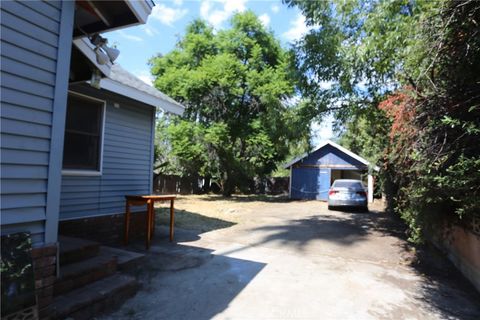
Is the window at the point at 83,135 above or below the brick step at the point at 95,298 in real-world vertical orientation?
above

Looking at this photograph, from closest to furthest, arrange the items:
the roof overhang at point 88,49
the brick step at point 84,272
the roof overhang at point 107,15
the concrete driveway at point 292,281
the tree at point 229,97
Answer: the roof overhang at point 107,15
the brick step at point 84,272
the roof overhang at point 88,49
the concrete driveway at point 292,281
the tree at point 229,97

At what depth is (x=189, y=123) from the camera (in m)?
19.7

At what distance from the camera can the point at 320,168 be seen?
2147 cm

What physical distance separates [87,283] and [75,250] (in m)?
0.52

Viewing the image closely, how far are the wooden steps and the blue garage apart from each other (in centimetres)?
1767

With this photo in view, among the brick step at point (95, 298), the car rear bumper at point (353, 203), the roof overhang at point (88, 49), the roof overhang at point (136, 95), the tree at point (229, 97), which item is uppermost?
the tree at point (229, 97)

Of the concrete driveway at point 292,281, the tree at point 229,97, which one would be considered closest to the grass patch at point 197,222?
the concrete driveway at point 292,281

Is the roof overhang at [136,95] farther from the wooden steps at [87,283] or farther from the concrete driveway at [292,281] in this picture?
the concrete driveway at [292,281]

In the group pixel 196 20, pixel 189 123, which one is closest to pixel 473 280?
pixel 189 123

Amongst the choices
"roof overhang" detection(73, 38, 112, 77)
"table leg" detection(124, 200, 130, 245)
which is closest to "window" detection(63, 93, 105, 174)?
"table leg" detection(124, 200, 130, 245)

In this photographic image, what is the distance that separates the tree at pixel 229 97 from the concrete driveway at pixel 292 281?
10.8 metres

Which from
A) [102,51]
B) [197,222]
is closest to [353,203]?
[197,222]

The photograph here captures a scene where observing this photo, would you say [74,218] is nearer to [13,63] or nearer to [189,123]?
[13,63]

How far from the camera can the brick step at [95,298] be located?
3.25 metres
